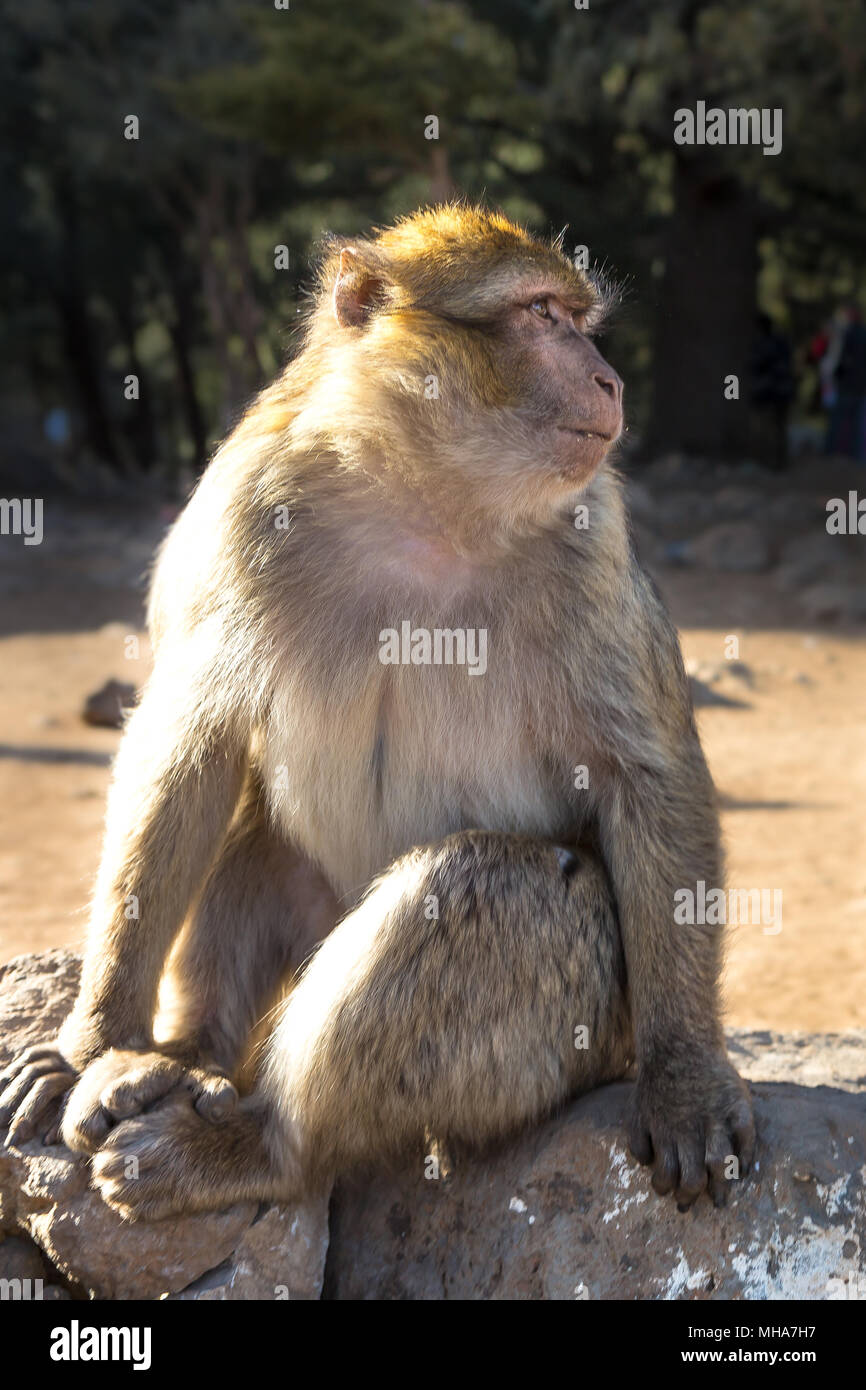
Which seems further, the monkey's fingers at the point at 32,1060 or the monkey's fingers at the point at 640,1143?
the monkey's fingers at the point at 32,1060

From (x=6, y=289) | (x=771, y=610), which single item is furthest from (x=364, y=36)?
(x=6, y=289)

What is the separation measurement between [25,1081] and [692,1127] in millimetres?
1240

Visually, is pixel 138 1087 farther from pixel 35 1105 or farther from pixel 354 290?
pixel 354 290

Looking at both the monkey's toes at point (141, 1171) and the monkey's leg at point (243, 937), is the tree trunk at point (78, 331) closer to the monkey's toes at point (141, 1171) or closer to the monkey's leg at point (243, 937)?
the monkey's leg at point (243, 937)

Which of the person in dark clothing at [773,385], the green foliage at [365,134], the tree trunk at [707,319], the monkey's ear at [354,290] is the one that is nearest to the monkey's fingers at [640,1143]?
the monkey's ear at [354,290]

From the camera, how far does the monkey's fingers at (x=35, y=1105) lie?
109 inches

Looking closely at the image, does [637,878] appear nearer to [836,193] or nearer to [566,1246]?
[566,1246]

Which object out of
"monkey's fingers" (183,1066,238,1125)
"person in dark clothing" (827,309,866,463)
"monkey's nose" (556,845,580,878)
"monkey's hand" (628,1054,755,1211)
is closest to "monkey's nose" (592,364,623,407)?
"monkey's nose" (556,845,580,878)

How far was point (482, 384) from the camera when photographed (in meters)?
2.80

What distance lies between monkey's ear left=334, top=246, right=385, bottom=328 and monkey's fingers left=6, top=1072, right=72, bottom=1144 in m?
1.57

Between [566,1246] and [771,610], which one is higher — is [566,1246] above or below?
below

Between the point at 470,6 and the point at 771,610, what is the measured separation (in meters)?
9.47
